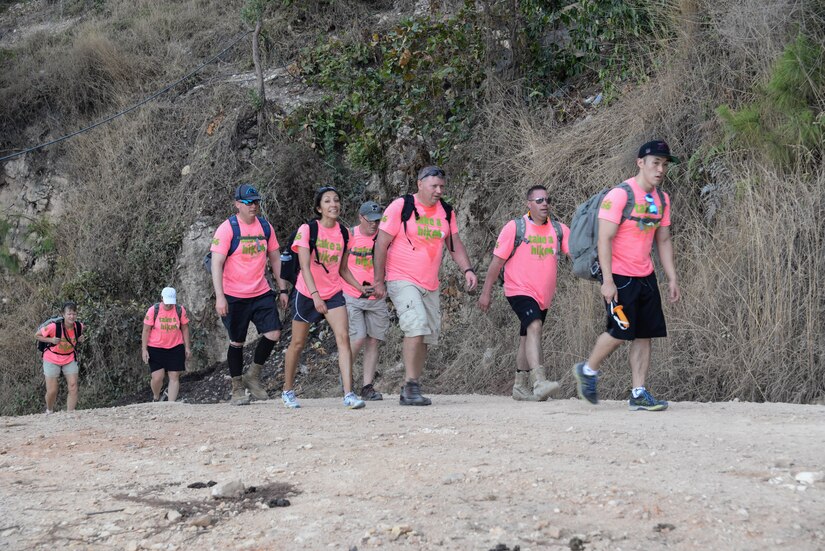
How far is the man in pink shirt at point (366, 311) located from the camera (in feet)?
32.1

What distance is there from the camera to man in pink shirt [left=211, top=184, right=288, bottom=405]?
9789 mm

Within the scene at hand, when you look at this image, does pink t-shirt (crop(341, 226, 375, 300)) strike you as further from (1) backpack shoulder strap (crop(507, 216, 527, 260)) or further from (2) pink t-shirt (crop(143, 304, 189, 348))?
(2) pink t-shirt (crop(143, 304, 189, 348))

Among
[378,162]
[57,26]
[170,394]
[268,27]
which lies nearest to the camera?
[170,394]

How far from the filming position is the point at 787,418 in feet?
22.4

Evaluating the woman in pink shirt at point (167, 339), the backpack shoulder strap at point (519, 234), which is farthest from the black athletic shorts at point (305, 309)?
the woman in pink shirt at point (167, 339)

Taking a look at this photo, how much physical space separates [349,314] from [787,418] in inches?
175

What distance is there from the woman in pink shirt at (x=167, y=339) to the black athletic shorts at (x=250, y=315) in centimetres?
397

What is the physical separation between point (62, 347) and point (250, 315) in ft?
17.3

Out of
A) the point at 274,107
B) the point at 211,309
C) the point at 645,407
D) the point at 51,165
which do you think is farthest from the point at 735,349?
the point at 51,165

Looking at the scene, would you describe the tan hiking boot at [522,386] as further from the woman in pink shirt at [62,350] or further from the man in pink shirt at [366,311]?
the woman in pink shirt at [62,350]

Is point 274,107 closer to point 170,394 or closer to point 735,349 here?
point 170,394

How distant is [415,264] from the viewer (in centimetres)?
893

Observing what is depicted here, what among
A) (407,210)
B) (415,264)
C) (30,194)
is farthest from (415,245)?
(30,194)

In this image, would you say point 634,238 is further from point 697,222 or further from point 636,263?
point 697,222
